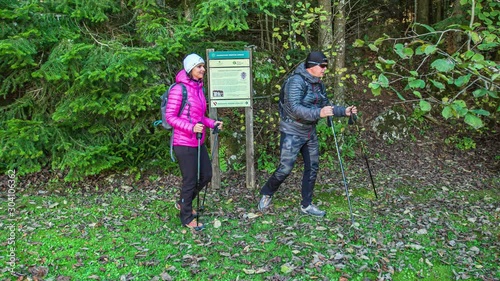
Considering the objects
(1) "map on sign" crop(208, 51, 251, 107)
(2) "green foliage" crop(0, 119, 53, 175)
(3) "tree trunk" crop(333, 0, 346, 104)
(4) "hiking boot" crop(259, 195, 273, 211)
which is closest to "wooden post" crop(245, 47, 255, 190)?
(1) "map on sign" crop(208, 51, 251, 107)

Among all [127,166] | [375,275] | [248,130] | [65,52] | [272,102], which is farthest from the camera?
[272,102]

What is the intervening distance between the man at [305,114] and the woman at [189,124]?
102cm

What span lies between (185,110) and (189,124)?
255 millimetres

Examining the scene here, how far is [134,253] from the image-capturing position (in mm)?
4688

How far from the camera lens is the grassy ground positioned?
432cm

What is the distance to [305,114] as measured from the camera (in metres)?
5.03

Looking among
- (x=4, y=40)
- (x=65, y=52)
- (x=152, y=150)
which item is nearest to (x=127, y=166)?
(x=152, y=150)

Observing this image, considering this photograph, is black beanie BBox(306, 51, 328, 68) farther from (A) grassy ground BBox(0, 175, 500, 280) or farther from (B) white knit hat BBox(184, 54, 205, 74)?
(A) grassy ground BBox(0, 175, 500, 280)

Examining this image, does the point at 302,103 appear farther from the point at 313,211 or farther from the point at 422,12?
the point at 422,12

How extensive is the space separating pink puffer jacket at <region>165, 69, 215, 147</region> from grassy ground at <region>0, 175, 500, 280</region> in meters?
1.30

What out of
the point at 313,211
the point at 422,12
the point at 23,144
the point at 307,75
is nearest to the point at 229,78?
the point at 307,75

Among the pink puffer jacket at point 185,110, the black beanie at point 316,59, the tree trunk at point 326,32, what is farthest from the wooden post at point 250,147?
the tree trunk at point 326,32

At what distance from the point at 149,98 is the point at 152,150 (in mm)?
1330

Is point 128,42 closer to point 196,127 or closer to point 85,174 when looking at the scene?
point 85,174
